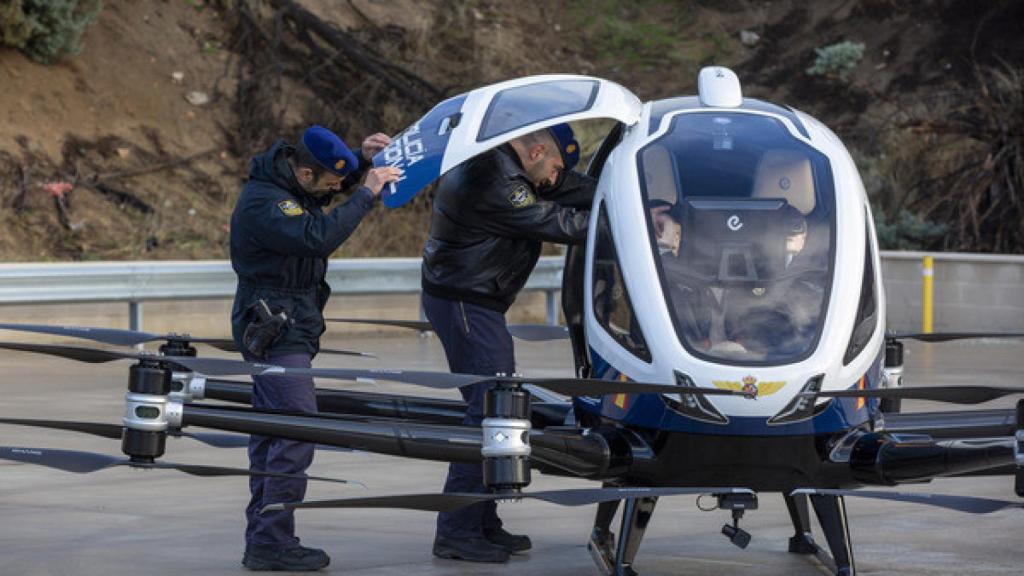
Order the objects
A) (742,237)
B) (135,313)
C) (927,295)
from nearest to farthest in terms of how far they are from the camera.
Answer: (742,237) → (135,313) → (927,295)

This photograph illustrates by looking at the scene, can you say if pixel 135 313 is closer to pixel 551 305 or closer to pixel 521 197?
pixel 551 305

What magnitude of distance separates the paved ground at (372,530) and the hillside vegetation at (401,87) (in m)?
10.7

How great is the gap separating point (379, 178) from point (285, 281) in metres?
0.72

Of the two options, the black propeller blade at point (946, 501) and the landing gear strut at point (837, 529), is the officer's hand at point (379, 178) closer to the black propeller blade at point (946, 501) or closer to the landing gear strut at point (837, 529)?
the landing gear strut at point (837, 529)

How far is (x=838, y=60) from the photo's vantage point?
98.8ft

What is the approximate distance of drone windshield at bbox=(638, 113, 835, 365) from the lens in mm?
7141

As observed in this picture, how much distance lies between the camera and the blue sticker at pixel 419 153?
25.6 ft

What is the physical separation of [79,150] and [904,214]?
33.5ft

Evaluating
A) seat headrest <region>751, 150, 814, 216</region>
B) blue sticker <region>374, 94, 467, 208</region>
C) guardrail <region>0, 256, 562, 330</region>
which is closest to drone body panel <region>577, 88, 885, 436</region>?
seat headrest <region>751, 150, 814, 216</region>

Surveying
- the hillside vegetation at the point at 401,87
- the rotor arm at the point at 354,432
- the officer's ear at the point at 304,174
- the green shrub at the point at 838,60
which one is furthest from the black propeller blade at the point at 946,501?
the green shrub at the point at 838,60

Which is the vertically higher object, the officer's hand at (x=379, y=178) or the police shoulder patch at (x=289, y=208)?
the officer's hand at (x=379, y=178)

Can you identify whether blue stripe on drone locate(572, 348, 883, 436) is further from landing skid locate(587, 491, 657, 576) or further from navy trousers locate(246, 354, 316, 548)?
navy trousers locate(246, 354, 316, 548)

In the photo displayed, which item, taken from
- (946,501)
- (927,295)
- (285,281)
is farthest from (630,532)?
(927,295)

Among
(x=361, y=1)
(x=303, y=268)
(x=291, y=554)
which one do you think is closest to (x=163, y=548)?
(x=291, y=554)
